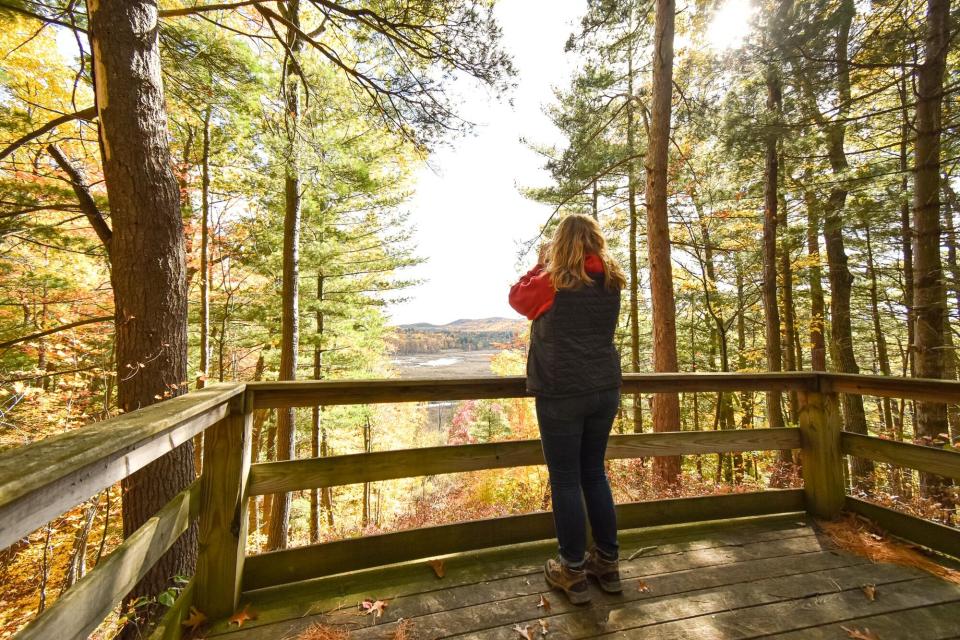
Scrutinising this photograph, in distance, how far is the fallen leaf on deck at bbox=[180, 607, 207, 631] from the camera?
1.78 metres

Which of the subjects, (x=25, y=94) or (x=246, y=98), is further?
(x=25, y=94)

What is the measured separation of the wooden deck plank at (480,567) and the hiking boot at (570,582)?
18 cm

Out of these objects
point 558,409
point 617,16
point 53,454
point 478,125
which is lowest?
point 558,409

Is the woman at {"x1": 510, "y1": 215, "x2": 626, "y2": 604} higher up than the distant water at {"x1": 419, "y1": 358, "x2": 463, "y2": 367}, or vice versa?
the woman at {"x1": 510, "y1": 215, "x2": 626, "y2": 604}

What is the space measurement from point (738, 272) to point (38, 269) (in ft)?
55.2

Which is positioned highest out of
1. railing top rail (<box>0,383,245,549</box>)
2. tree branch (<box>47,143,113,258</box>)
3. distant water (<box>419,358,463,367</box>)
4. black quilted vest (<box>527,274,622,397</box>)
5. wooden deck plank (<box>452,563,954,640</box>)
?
tree branch (<box>47,143,113,258</box>)

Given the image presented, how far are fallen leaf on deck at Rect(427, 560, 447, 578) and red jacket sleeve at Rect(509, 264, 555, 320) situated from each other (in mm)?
1514

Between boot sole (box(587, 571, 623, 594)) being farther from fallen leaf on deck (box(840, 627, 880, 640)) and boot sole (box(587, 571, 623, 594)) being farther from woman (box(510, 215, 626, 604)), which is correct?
fallen leaf on deck (box(840, 627, 880, 640))

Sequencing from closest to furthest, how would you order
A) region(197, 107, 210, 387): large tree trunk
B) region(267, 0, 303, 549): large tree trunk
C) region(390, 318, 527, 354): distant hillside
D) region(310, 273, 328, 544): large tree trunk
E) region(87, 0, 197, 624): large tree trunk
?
region(87, 0, 197, 624): large tree trunk → region(267, 0, 303, 549): large tree trunk → region(197, 107, 210, 387): large tree trunk → region(310, 273, 328, 544): large tree trunk → region(390, 318, 527, 354): distant hillside

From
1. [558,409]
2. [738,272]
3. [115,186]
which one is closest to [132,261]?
[115,186]

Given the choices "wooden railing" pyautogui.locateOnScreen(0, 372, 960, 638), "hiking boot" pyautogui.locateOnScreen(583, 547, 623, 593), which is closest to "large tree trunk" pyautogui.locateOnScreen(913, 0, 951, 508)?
"wooden railing" pyautogui.locateOnScreen(0, 372, 960, 638)

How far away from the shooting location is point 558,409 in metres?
1.97

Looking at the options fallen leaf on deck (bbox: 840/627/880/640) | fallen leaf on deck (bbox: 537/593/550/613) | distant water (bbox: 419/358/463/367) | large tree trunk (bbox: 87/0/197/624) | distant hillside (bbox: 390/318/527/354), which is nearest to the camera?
fallen leaf on deck (bbox: 840/627/880/640)

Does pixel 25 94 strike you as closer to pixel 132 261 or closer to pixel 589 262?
pixel 132 261
